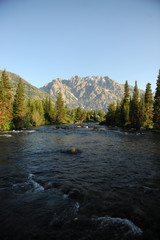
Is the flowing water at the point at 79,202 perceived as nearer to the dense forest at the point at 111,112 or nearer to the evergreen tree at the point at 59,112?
the dense forest at the point at 111,112

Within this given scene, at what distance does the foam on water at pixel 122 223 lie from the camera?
5.00 m

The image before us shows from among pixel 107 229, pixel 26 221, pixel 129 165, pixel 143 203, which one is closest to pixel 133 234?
pixel 107 229

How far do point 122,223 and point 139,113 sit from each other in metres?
60.7

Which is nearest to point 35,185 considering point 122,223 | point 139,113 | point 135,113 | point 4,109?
point 122,223

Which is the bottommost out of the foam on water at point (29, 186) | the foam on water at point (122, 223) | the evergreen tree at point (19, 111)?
the foam on water at point (29, 186)

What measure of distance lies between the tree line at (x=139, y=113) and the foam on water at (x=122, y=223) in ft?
148

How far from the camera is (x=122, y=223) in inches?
212

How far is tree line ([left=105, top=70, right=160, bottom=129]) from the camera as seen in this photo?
5086cm

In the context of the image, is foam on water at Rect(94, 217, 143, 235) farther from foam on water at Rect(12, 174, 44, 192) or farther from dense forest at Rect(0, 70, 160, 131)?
dense forest at Rect(0, 70, 160, 131)

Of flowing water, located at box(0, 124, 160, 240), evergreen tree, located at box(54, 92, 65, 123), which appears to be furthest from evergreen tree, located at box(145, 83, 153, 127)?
evergreen tree, located at box(54, 92, 65, 123)

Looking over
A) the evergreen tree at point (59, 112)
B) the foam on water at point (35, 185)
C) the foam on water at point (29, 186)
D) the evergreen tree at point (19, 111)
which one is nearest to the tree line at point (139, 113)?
the evergreen tree at point (59, 112)

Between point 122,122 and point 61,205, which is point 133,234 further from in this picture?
point 122,122

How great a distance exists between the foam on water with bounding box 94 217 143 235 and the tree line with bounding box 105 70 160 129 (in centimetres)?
4514

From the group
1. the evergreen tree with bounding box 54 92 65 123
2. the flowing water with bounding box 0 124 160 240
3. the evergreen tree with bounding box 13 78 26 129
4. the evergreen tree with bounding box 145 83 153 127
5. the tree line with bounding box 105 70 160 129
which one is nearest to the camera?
the flowing water with bounding box 0 124 160 240
